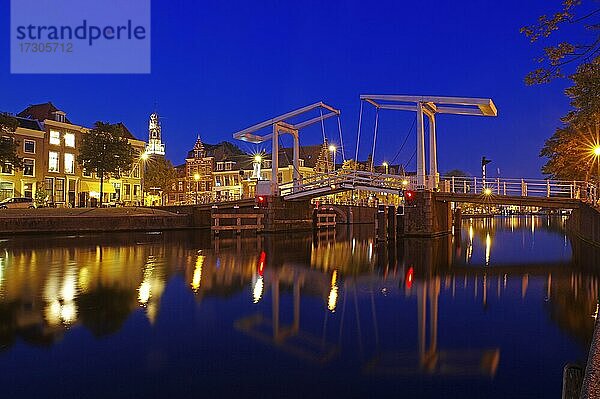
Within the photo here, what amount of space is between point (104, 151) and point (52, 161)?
Answer: 7473 mm

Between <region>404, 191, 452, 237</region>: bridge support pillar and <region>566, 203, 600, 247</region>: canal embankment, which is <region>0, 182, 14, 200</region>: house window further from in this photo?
<region>566, 203, 600, 247</region>: canal embankment

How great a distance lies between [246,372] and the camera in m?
5.80

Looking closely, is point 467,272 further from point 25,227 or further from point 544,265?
point 25,227

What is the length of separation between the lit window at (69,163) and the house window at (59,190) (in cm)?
132

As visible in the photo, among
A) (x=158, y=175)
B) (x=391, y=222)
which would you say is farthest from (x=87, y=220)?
(x=158, y=175)

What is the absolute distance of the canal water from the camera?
5.46 meters

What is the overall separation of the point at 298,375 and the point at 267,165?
216 feet

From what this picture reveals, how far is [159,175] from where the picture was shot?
6812 cm

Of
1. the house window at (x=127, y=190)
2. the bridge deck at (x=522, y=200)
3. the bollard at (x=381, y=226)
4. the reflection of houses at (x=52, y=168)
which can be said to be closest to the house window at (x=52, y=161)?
the reflection of houses at (x=52, y=168)

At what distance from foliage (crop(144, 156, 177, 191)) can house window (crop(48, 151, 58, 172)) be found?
16.4m

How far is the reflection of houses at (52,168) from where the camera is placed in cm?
4700

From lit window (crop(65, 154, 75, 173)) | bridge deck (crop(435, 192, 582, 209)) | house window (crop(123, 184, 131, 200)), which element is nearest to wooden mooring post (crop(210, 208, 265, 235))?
bridge deck (crop(435, 192, 582, 209))

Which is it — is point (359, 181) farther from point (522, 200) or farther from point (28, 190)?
point (28, 190)

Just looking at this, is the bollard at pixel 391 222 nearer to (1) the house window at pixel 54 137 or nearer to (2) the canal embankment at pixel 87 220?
(2) the canal embankment at pixel 87 220
